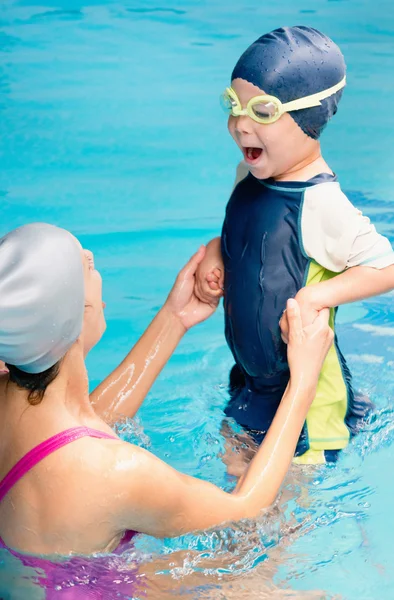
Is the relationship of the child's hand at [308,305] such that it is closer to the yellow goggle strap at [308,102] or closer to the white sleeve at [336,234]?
the white sleeve at [336,234]

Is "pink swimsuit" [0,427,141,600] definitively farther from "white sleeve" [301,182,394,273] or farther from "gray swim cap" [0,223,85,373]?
"white sleeve" [301,182,394,273]

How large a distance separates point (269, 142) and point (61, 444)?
1184 mm

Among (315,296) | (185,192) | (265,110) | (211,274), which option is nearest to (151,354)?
(211,274)

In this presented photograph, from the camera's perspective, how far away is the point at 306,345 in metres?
3.08

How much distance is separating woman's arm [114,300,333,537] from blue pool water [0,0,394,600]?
178 millimetres

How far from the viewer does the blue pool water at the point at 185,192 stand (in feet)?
10.8

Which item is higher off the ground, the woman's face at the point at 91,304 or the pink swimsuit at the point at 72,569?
the woman's face at the point at 91,304

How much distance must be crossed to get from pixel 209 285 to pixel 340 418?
0.64 metres

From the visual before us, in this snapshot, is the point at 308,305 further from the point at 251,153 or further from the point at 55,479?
the point at 55,479

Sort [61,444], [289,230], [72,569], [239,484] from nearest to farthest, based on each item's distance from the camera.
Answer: [61,444]
[72,569]
[239,484]
[289,230]

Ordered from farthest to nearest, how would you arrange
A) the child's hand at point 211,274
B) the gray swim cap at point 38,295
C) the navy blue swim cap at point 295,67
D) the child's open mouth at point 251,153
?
the child's hand at point 211,274 → the child's open mouth at point 251,153 → the navy blue swim cap at point 295,67 → the gray swim cap at point 38,295

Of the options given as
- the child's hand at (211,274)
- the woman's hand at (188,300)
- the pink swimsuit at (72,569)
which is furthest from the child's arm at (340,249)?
the pink swimsuit at (72,569)

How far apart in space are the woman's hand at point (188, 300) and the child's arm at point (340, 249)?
55cm

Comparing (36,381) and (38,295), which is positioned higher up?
(38,295)
